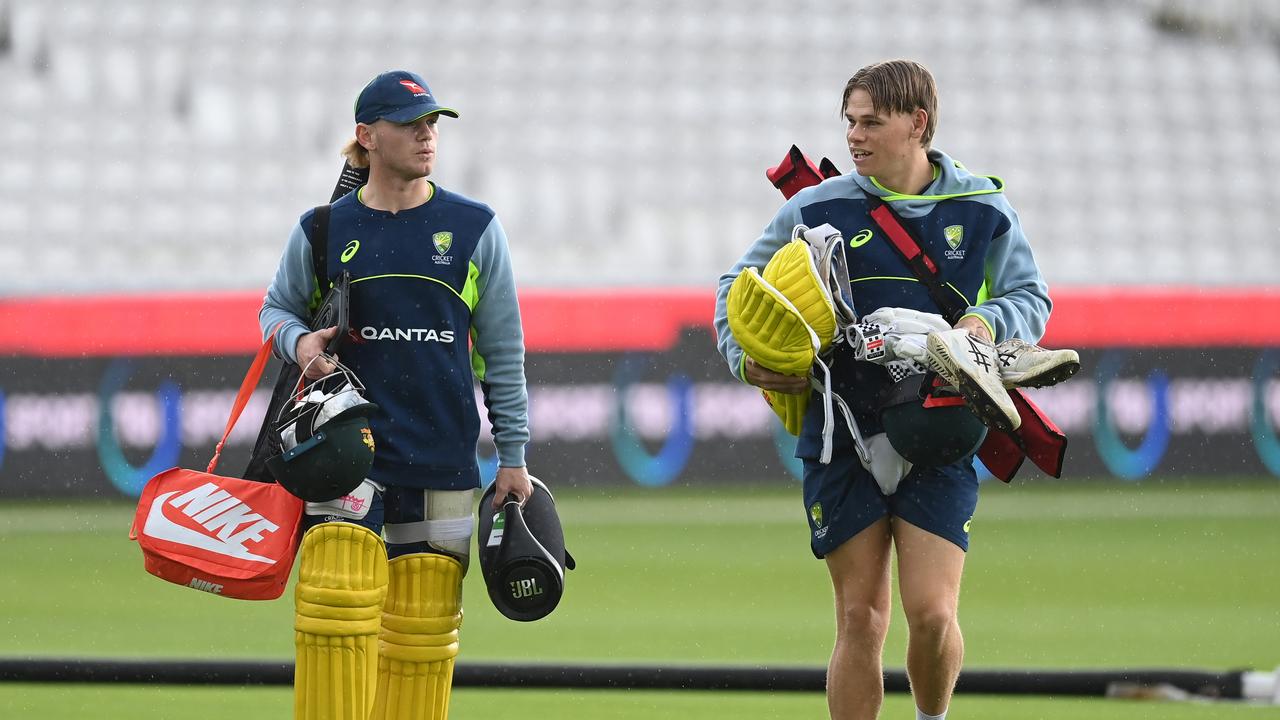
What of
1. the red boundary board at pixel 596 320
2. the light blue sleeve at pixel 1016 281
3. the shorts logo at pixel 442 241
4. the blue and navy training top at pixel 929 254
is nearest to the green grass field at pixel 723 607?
the red boundary board at pixel 596 320

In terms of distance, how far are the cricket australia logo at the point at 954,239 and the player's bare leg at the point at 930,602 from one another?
0.67 meters

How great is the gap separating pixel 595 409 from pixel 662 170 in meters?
3.42

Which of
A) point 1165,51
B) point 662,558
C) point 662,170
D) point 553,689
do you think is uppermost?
point 1165,51

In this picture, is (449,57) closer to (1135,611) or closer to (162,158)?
(162,158)

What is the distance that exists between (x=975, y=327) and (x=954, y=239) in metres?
0.30

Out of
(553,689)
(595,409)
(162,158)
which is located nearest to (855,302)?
(553,689)

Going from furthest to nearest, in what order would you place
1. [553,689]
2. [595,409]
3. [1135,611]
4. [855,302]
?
[595,409], [1135,611], [553,689], [855,302]

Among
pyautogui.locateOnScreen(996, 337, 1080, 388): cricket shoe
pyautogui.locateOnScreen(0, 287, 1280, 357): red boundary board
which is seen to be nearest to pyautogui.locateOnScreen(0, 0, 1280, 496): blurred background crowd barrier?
pyautogui.locateOnScreen(0, 287, 1280, 357): red boundary board

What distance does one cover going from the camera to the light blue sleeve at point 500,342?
4293 millimetres

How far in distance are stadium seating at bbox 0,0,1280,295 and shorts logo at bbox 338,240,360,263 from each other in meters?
9.60

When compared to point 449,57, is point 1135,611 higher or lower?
lower

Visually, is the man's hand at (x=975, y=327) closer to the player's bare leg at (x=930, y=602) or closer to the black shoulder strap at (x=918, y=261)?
the black shoulder strap at (x=918, y=261)

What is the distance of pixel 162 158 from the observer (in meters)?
14.7

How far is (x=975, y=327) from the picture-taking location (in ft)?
13.4
